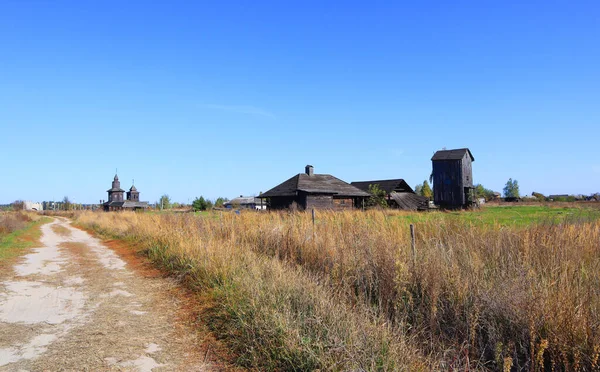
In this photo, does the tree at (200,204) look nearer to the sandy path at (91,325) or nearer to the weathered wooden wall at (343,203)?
the weathered wooden wall at (343,203)

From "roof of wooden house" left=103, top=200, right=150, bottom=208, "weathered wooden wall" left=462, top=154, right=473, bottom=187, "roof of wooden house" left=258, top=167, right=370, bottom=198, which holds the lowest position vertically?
"roof of wooden house" left=103, top=200, right=150, bottom=208

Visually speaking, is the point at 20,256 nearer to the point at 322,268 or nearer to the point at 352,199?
the point at 322,268

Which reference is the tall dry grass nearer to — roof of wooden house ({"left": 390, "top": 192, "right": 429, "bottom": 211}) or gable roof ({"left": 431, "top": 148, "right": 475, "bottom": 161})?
gable roof ({"left": 431, "top": 148, "right": 475, "bottom": 161})

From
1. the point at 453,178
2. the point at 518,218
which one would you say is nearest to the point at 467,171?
the point at 453,178

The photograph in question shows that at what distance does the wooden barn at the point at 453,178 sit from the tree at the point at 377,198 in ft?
22.8

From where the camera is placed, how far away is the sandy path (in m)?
4.04

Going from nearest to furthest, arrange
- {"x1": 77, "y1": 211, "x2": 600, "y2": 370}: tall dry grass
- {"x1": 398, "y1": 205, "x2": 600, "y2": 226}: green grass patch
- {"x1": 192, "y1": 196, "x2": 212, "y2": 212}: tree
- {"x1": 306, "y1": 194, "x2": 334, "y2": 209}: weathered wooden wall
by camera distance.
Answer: {"x1": 77, "y1": 211, "x2": 600, "y2": 370}: tall dry grass
{"x1": 398, "y1": 205, "x2": 600, "y2": 226}: green grass patch
{"x1": 306, "y1": 194, "x2": 334, "y2": 209}: weathered wooden wall
{"x1": 192, "y1": 196, "x2": 212, "y2": 212}: tree

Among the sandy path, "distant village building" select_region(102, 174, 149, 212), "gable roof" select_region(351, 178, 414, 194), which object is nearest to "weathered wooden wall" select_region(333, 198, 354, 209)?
"gable roof" select_region(351, 178, 414, 194)

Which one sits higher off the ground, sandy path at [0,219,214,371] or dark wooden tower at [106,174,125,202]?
dark wooden tower at [106,174,125,202]

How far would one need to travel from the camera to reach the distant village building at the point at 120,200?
249ft

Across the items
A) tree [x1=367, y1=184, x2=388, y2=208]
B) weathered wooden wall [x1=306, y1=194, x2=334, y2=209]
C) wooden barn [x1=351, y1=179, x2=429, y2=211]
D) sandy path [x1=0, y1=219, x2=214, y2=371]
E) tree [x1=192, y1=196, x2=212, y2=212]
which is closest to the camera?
sandy path [x1=0, y1=219, x2=214, y2=371]

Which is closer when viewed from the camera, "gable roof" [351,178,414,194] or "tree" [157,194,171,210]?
"gable roof" [351,178,414,194]

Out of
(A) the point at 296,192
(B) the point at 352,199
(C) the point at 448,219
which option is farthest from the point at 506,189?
(C) the point at 448,219

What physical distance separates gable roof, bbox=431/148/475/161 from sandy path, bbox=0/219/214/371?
44.1 m
